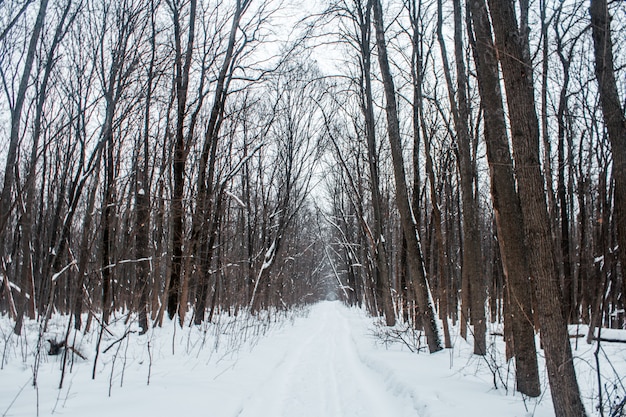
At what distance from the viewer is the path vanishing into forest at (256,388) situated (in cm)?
392

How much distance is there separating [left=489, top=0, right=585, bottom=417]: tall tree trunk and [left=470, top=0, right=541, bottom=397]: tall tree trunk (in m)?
0.54

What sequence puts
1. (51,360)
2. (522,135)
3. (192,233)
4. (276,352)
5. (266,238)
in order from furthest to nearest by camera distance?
(266,238)
(192,233)
(276,352)
(51,360)
(522,135)

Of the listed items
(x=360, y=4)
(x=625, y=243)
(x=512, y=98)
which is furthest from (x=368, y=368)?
(x=360, y=4)

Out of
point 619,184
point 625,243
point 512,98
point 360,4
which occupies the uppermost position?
point 360,4

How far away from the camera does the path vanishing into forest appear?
12.8ft

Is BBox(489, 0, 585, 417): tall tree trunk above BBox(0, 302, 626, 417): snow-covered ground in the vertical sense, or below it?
above

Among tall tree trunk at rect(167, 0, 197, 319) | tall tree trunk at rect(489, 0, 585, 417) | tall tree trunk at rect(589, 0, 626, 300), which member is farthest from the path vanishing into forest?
tall tree trunk at rect(167, 0, 197, 319)

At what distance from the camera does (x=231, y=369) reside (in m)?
6.77

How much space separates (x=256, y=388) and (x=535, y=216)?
4198mm

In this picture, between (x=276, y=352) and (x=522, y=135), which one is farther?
(x=276, y=352)

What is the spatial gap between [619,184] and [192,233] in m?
9.19

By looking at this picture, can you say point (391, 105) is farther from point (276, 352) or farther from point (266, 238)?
point (266, 238)

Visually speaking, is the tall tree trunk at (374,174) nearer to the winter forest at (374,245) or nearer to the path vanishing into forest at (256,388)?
the winter forest at (374,245)

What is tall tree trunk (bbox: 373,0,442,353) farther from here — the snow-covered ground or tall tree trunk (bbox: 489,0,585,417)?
tall tree trunk (bbox: 489,0,585,417)
